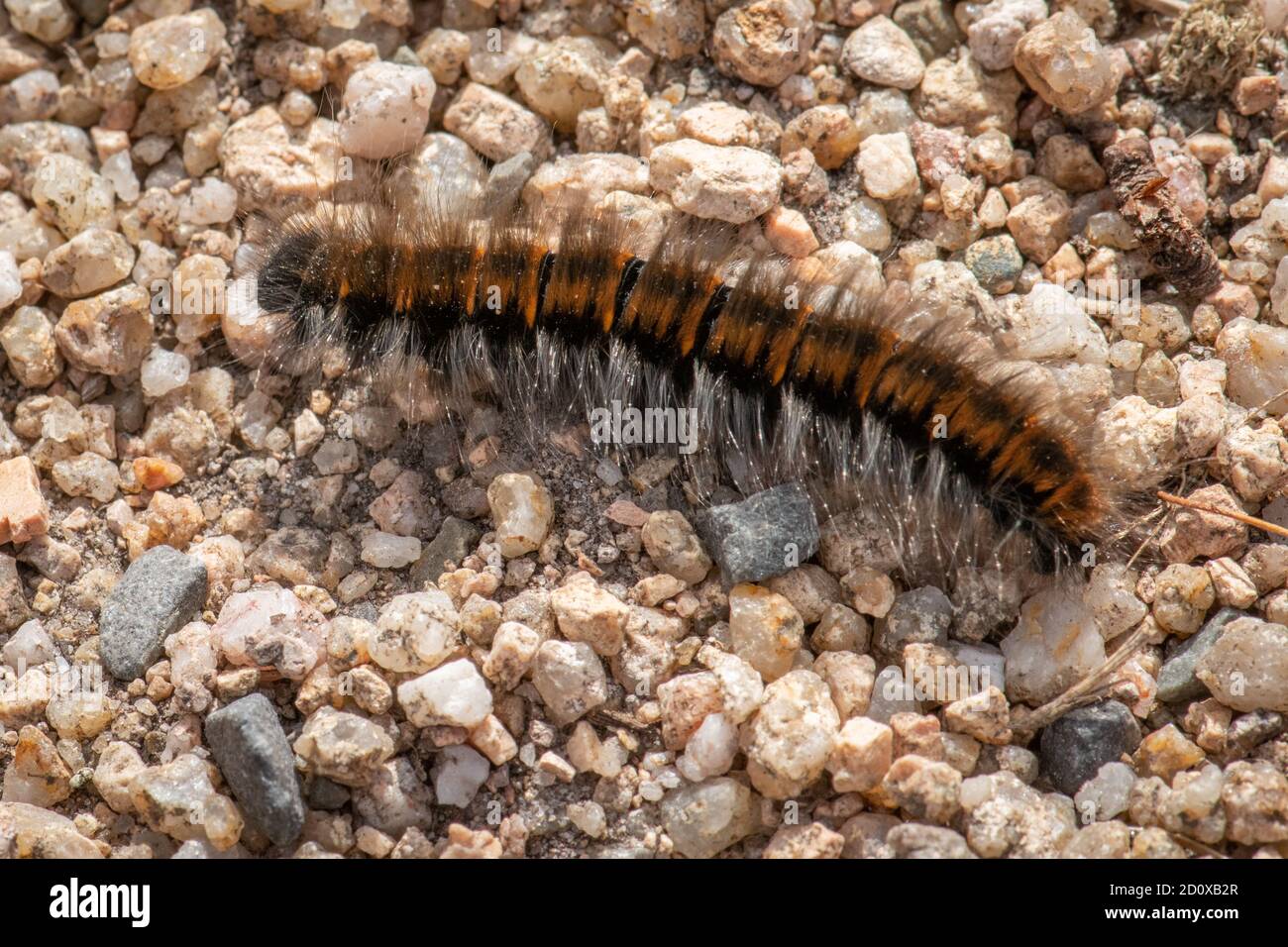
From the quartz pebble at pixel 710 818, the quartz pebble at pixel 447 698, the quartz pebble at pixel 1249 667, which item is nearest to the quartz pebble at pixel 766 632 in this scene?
the quartz pebble at pixel 710 818

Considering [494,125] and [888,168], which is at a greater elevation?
[494,125]

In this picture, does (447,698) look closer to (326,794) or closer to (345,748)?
(345,748)

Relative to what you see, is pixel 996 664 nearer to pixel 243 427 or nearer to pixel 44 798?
pixel 243 427

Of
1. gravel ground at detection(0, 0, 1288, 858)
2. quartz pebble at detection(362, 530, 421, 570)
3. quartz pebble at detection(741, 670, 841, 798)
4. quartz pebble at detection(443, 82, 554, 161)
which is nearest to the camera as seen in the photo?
quartz pebble at detection(741, 670, 841, 798)

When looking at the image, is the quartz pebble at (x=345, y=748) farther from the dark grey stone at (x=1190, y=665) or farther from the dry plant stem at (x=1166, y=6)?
the dry plant stem at (x=1166, y=6)

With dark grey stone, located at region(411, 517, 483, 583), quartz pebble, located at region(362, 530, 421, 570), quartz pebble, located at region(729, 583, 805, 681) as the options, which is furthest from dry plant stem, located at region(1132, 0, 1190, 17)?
quartz pebble, located at region(362, 530, 421, 570)

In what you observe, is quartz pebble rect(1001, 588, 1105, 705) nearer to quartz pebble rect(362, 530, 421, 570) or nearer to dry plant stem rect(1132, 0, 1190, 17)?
quartz pebble rect(362, 530, 421, 570)

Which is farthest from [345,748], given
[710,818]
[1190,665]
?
[1190,665]
